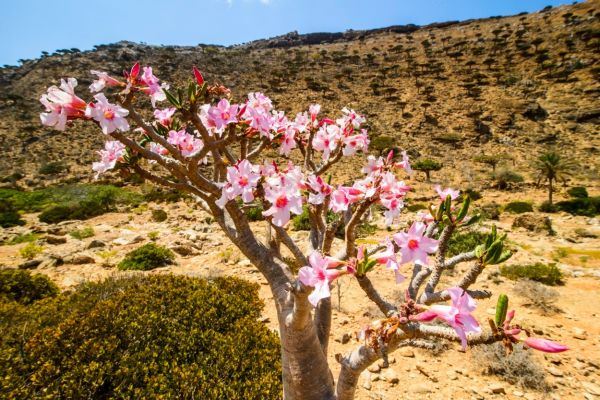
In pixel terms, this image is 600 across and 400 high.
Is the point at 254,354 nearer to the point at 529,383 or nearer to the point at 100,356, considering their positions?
the point at 100,356

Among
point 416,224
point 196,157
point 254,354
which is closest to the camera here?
point 416,224

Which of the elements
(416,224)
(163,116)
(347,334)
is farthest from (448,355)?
(163,116)

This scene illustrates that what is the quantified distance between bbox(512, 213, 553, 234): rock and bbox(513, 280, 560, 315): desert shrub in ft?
21.9

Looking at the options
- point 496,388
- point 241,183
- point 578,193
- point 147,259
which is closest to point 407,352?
point 496,388

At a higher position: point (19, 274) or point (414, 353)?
point (19, 274)

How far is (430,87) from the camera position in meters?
34.5

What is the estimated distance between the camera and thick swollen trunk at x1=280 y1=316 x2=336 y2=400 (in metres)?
2.22

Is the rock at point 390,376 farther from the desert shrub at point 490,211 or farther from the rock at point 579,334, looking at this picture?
the desert shrub at point 490,211

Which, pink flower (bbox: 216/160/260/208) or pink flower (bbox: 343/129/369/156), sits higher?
pink flower (bbox: 343/129/369/156)

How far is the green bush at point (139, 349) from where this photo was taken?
3139 mm

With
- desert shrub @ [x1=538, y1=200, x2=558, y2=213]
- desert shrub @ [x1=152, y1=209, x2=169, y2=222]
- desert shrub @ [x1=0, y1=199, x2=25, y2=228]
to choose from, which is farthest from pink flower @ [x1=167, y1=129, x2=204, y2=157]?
desert shrub @ [x1=538, y1=200, x2=558, y2=213]

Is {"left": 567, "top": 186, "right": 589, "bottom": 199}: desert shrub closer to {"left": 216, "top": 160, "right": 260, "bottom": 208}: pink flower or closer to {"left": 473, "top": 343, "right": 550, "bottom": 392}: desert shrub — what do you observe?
{"left": 473, "top": 343, "right": 550, "bottom": 392}: desert shrub

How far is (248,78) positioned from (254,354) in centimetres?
4030

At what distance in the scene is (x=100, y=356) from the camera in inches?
137
